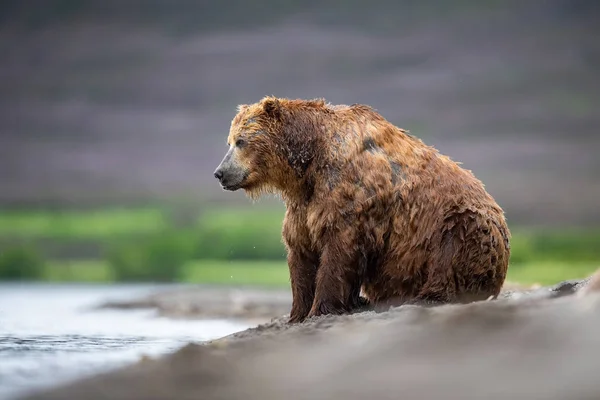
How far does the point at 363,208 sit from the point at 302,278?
36.7 inches

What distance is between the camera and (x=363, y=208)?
285 inches

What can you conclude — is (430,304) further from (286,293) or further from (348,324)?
(286,293)

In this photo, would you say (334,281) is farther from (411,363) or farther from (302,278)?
→ (411,363)

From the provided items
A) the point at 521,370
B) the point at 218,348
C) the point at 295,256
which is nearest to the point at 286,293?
the point at 295,256

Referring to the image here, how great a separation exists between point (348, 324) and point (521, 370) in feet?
7.31

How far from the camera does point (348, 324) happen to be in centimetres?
615

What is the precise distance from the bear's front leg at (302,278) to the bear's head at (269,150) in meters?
0.65

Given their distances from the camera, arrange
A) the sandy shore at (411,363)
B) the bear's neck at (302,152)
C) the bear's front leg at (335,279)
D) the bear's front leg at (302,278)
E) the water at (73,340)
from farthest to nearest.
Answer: the bear's front leg at (302,278), the bear's neck at (302,152), the bear's front leg at (335,279), the water at (73,340), the sandy shore at (411,363)

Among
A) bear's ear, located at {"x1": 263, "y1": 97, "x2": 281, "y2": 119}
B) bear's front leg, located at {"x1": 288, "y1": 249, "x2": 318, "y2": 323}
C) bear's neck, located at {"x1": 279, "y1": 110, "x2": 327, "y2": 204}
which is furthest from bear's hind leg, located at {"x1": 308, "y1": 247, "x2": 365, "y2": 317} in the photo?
bear's ear, located at {"x1": 263, "y1": 97, "x2": 281, "y2": 119}

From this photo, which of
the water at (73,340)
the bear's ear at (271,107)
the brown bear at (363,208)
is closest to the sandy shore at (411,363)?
the water at (73,340)

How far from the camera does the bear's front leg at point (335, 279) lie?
→ 7.18 metres

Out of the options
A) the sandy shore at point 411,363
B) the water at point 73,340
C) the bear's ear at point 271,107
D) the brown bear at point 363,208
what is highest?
the bear's ear at point 271,107

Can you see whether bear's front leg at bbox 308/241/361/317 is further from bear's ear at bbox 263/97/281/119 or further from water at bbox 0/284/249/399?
water at bbox 0/284/249/399

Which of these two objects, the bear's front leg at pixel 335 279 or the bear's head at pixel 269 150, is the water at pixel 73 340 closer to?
the bear's front leg at pixel 335 279
